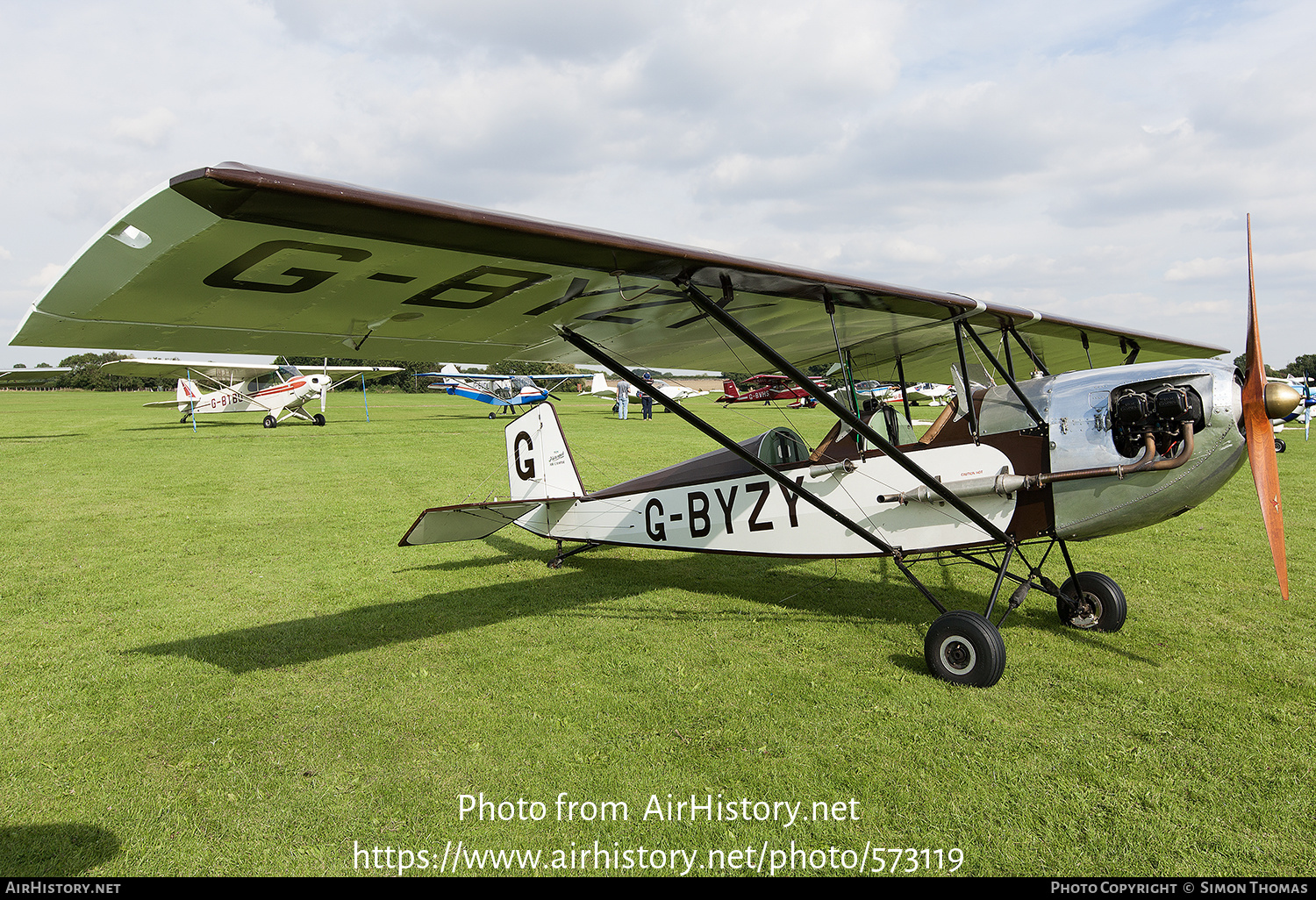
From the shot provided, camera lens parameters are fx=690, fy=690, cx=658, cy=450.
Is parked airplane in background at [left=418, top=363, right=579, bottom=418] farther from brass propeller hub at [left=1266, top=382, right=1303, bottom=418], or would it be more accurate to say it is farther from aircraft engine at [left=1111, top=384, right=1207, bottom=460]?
brass propeller hub at [left=1266, top=382, right=1303, bottom=418]

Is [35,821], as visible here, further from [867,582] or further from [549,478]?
[867,582]

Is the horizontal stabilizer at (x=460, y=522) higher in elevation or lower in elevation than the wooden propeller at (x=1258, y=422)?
lower

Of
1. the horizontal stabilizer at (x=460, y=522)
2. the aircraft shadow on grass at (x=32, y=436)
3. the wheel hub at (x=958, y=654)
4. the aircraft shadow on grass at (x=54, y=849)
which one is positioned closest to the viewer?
the aircraft shadow on grass at (x=54, y=849)

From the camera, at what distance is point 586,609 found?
5902 millimetres

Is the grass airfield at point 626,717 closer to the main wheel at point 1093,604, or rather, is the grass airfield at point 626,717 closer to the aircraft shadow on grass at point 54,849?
the aircraft shadow on grass at point 54,849

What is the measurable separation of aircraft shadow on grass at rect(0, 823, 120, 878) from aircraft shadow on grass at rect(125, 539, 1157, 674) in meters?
1.68

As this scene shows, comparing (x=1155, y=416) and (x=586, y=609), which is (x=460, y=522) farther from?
(x=1155, y=416)

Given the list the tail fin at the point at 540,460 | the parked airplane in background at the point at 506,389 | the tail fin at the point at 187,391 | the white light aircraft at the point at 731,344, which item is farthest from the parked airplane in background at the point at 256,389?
the white light aircraft at the point at 731,344

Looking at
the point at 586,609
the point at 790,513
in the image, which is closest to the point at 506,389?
the point at 586,609

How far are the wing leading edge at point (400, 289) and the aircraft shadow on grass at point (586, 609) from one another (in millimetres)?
2145

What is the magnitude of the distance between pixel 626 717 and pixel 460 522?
2717 millimetres

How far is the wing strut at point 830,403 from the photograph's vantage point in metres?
3.58
